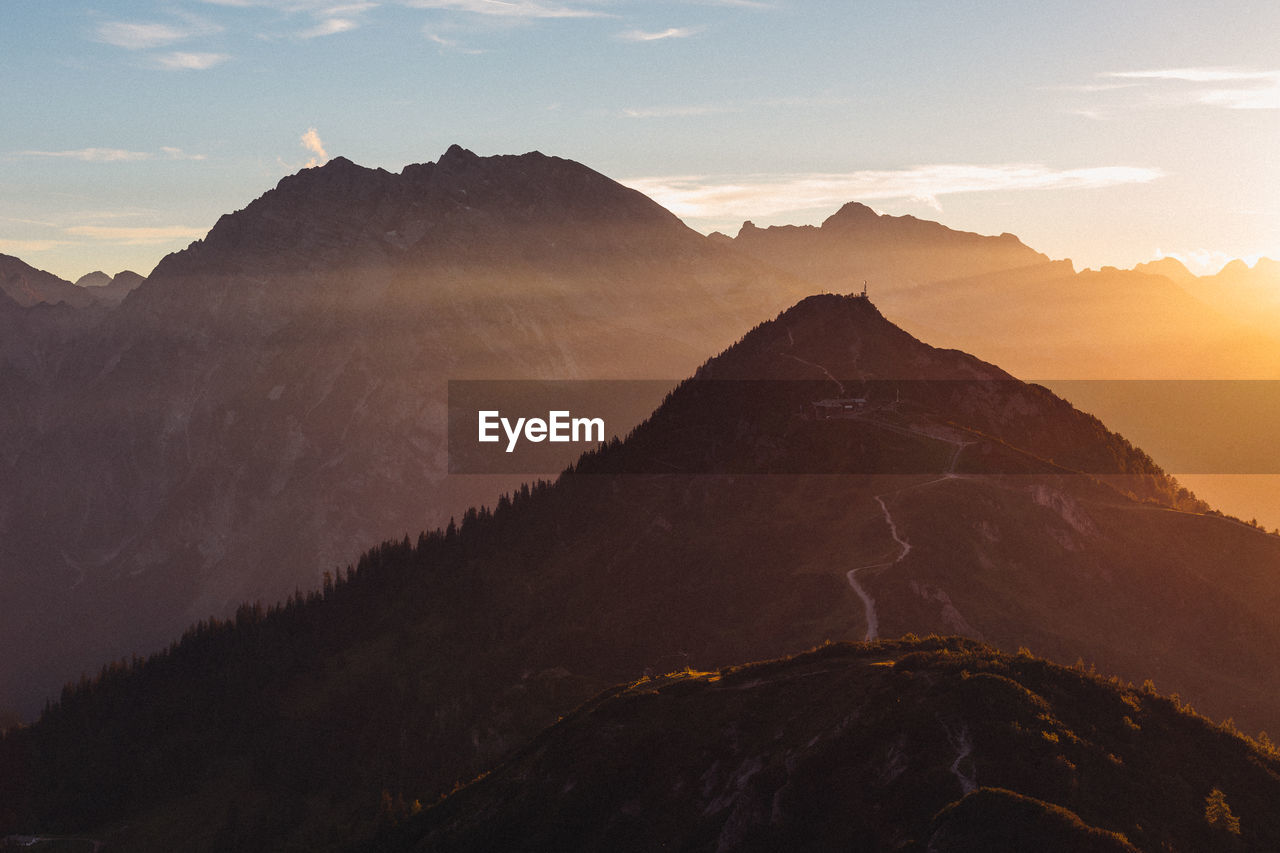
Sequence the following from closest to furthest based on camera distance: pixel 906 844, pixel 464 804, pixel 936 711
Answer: pixel 906 844
pixel 936 711
pixel 464 804

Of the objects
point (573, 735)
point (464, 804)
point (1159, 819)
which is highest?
point (1159, 819)

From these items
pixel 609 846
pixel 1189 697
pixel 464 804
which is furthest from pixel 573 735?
pixel 1189 697

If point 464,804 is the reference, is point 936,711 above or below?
above

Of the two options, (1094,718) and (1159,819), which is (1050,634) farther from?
(1159,819)

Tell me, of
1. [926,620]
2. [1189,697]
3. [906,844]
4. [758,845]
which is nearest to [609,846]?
[758,845]

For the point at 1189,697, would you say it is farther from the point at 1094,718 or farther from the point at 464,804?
the point at 464,804

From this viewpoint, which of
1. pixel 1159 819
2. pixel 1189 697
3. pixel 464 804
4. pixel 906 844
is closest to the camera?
pixel 906 844

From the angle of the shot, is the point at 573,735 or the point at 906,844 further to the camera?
the point at 573,735
